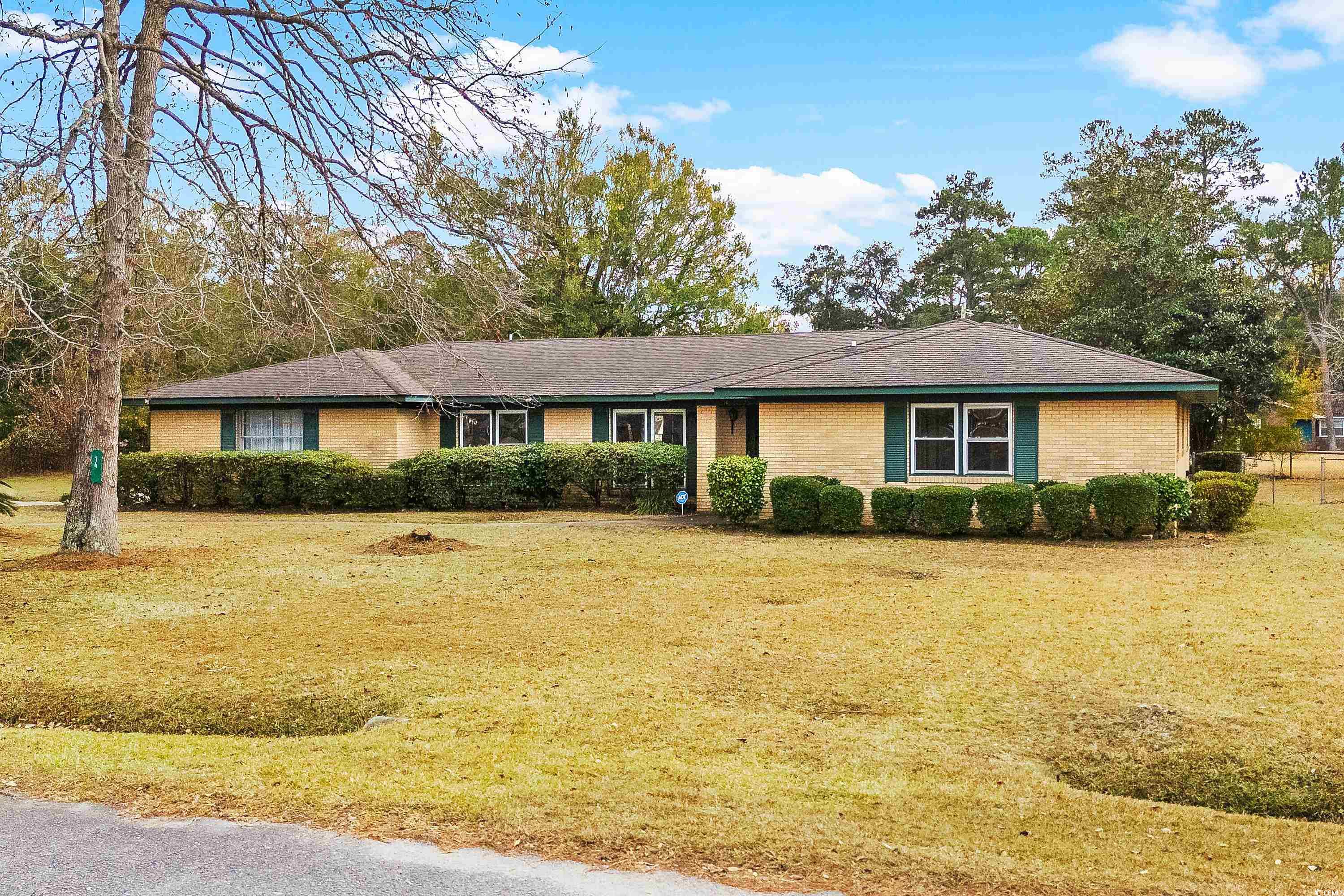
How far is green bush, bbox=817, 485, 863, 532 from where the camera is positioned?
16.3m

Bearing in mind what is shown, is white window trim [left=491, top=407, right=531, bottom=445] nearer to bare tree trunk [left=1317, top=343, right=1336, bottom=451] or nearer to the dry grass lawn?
the dry grass lawn

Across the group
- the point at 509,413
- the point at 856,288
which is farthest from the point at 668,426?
the point at 856,288

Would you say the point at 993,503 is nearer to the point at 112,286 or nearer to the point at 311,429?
the point at 112,286

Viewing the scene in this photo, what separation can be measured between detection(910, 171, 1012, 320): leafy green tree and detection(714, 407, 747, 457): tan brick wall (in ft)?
122

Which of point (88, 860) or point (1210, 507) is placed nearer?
point (88, 860)

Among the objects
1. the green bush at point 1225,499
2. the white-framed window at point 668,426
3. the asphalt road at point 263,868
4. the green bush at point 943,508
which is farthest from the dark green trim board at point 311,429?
the asphalt road at point 263,868

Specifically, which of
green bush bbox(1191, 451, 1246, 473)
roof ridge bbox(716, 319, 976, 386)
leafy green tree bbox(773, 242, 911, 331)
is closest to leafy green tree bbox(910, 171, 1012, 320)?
leafy green tree bbox(773, 242, 911, 331)

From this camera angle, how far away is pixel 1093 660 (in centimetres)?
758

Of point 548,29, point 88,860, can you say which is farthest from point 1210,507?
point 88,860

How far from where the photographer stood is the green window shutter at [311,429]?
2406cm

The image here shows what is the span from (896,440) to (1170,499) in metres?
4.53

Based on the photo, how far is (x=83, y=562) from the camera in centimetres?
1175

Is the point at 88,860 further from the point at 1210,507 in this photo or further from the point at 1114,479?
the point at 1210,507

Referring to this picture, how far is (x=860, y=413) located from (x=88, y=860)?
15.3 metres
